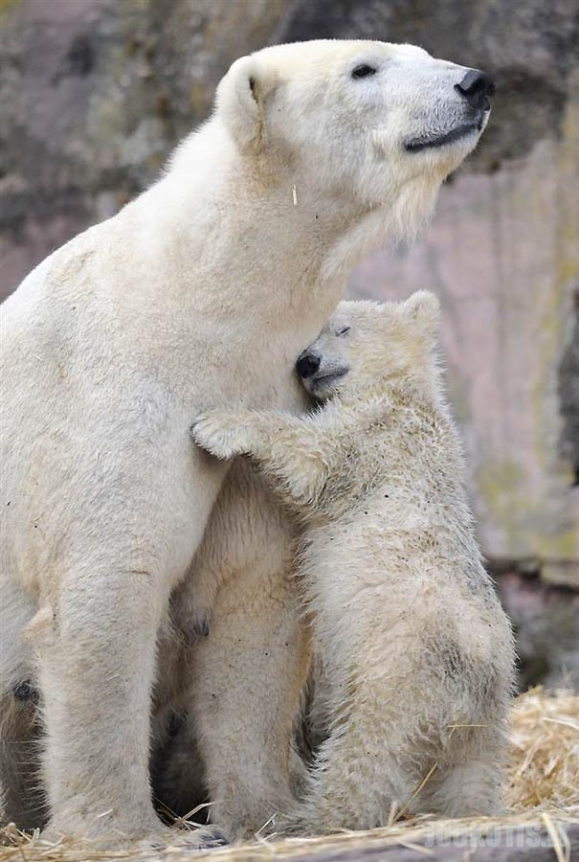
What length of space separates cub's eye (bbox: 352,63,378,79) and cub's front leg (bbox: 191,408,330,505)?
0.90 metres

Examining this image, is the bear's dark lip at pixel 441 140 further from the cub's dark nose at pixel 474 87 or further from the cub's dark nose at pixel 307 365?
the cub's dark nose at pixel 307 365

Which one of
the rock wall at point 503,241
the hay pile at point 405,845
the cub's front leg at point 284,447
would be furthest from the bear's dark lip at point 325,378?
the rock wall at point 503,241

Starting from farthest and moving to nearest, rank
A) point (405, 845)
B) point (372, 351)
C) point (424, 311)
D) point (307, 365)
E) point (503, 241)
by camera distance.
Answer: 1. point (503, 241)
2. point (424, 311)
3. point (372, 351)
4. point (307, 365)
5. point (405, 845)

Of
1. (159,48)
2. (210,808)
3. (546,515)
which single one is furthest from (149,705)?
(159,48)

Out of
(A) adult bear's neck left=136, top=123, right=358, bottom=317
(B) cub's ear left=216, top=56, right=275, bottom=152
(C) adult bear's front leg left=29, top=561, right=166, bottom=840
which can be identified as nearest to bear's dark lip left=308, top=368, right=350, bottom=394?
(A) adult bear's neck left=136, top=123, right=358, bottom=317

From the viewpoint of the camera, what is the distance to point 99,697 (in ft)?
11.0

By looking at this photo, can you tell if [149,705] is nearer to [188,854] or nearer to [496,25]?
[188,854]

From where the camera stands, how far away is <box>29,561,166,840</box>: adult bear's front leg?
10.9 feet

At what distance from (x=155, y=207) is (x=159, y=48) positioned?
148 inches

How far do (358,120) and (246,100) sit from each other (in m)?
0.29

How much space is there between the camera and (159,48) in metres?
7.17

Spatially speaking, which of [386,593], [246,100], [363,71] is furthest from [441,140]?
[386,593]

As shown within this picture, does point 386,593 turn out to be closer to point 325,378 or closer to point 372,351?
point 325,378

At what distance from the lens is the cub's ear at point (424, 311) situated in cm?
419
